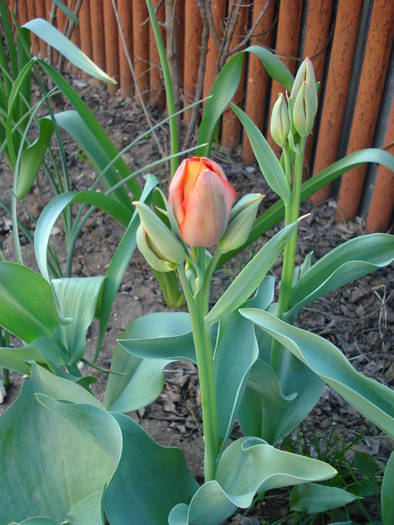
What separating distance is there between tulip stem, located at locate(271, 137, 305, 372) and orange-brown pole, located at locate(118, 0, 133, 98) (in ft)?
6.51

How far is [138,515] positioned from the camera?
1.00 metres

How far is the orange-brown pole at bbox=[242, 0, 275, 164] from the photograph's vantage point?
219 cm

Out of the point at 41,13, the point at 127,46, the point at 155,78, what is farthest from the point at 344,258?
the point at 41,13

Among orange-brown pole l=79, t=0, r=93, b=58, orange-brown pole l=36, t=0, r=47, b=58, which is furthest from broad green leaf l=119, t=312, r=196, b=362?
orange-brown pole l=36, t=0, r=47, b=58

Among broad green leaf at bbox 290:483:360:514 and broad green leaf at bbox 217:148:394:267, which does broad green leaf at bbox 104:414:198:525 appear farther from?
broad green leaf at bbox 217:148:394:267

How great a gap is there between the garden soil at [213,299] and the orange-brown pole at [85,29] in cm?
79

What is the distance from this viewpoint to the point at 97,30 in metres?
3.14

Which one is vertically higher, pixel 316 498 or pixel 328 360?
pixel 328 360

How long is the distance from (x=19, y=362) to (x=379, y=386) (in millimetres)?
630

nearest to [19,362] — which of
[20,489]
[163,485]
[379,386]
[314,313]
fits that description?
[20,489]

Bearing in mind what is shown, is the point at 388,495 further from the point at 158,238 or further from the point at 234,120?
the point at 234,120

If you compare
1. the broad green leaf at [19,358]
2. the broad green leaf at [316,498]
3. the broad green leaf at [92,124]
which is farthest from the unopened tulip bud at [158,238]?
the broad green leaf at [92,124]

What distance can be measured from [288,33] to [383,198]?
0.64m

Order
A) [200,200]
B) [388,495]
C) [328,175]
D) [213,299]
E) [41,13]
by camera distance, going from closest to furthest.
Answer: [200,200] < [388,495] < [328,175] < [213,299] < [41,13]
